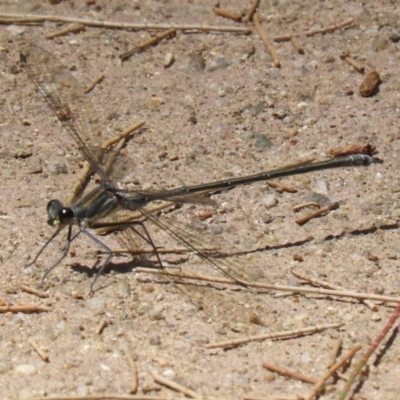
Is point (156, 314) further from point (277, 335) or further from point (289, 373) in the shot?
point (289, 373)

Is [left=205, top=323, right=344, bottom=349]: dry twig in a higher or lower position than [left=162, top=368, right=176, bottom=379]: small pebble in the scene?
higher

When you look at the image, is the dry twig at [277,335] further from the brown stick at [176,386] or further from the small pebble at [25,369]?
the small pebble at [25,369]

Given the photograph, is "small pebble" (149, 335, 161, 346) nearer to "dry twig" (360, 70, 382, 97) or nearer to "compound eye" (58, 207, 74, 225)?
"compound eye" (58, 207, 74, 225)

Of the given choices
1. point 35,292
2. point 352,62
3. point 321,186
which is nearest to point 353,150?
point 321,186

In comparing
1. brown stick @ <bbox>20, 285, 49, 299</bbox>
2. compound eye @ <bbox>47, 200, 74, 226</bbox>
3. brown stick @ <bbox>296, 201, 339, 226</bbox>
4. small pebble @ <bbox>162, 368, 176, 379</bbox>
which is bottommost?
small pebble @ <bbox>162, 368, 176, 379</bbox>

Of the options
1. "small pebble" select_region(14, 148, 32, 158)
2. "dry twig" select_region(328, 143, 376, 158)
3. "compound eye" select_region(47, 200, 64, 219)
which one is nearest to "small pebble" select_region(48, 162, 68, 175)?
"small pebble" select_region(14, 148, 32, 158)

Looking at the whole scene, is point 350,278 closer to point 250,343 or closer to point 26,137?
point 250,343

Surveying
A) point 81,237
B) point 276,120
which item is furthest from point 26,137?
point 276,120
